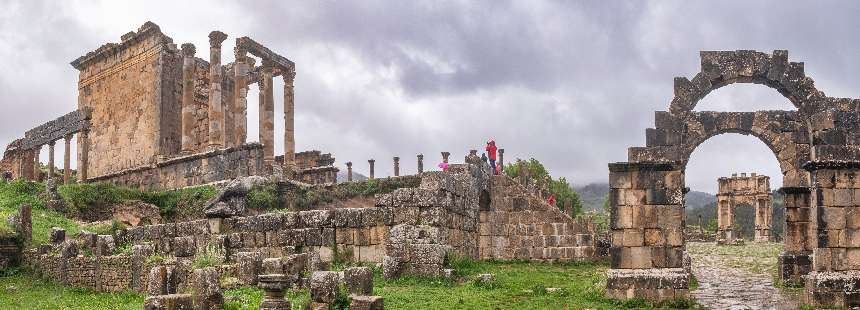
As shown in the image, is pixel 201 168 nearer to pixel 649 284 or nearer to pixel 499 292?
pixel 499 292

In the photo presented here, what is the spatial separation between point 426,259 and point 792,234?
26.5 feet

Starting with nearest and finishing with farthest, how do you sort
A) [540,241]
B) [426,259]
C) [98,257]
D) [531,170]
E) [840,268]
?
[840,268] → [426,259] → [98,257] → [540,241] → [531,170]

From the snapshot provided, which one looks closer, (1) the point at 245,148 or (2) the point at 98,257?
(2) the point at 98,257

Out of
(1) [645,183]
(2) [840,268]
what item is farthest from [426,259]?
(2) [840,268]

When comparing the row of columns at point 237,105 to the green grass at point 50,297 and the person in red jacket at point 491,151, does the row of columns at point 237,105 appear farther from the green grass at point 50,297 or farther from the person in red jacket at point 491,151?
the green grass at point 50,297

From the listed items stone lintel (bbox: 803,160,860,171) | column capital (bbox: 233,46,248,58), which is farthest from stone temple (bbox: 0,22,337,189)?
stone lintel (bbox: 803,160,860,171)

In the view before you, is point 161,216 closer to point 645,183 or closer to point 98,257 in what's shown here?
point 98,257

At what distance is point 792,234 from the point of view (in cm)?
1791

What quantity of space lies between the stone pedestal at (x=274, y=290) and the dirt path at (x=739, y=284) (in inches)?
269

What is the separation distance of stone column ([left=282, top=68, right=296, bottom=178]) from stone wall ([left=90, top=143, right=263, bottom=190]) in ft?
19.7

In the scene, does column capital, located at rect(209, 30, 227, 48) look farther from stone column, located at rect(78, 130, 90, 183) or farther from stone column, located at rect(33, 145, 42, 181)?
stone column, located at rect(33, 145, 42, 181)

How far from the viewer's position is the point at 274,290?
36.8 feet

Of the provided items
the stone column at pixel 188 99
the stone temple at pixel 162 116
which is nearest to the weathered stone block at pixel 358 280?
the stone temple at pixel 162 116

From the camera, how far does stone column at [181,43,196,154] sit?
35688 millimetres
